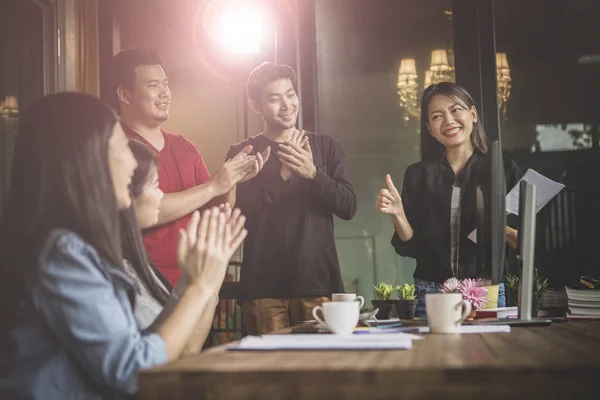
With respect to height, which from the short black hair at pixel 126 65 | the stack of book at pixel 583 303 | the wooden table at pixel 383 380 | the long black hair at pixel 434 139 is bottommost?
the stack of book at pixel 583 303

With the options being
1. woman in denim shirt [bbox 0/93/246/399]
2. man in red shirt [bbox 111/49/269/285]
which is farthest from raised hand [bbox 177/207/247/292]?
man in red shirt [bbox 111/49/269/285]

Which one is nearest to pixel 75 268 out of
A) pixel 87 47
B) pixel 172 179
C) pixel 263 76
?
pixel 172 179

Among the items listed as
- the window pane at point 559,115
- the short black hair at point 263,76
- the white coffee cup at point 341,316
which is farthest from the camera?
the window pane at point 559,115

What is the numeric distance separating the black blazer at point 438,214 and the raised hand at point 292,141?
1.36ft

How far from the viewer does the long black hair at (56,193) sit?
1.17 metres

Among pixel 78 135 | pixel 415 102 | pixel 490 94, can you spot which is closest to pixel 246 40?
pixel 415 102

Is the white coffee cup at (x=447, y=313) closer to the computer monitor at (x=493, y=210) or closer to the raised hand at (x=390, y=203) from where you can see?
the computer monitor at (x=493, y=210)

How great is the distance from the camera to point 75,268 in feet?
3.56

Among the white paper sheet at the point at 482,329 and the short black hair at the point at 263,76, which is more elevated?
the short black hair at the point at 263,76

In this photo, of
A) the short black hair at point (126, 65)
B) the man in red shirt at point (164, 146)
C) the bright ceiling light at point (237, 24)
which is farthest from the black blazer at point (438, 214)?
the short black hair at point (126, 65)

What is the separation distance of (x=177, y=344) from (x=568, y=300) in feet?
Answer: 3.85

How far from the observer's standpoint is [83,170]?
124cm

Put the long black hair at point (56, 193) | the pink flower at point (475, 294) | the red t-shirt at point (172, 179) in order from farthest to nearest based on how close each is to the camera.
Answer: the red t-shirt at point (172, 179), the pink flower at point (475, 294), the long black hair at point (56, 193)

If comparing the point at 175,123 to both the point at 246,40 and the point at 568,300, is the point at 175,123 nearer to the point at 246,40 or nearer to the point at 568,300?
the point at 246,40
